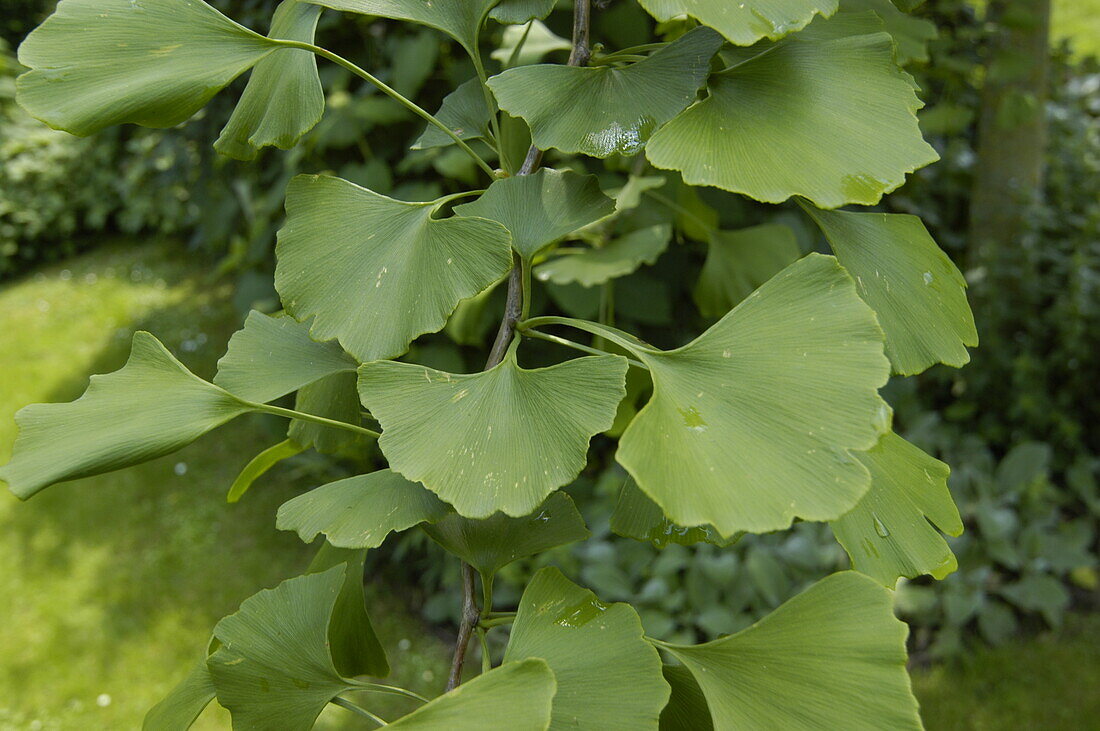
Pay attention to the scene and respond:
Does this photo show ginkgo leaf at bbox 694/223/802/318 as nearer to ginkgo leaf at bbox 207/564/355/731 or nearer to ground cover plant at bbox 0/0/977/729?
ground cover plant at bbox 0/0/977/729

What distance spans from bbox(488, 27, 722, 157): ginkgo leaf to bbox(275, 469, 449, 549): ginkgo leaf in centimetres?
22

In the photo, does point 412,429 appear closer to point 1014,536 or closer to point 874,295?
point 874,295

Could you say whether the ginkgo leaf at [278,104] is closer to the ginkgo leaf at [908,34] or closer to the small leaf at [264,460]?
the small leaf at [264,460]

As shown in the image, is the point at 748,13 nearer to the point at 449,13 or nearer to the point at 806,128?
the point at 806,128

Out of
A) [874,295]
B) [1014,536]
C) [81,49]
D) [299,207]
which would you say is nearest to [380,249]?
[299,207]

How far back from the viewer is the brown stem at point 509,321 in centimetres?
58

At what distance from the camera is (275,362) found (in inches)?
25.7

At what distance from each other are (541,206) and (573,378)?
0.47 feet

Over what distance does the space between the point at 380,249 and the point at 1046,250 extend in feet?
8.27

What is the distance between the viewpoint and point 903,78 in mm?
529

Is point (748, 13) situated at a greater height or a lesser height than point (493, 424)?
greater

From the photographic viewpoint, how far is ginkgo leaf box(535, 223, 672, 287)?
1.05 m

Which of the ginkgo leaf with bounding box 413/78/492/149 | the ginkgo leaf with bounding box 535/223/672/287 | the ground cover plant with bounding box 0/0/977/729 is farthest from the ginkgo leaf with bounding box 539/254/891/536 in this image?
the ginkgo leaf with bounding box 535/223/672/287

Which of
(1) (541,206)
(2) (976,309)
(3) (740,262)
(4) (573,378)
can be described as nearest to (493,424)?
(4) (573,378)
